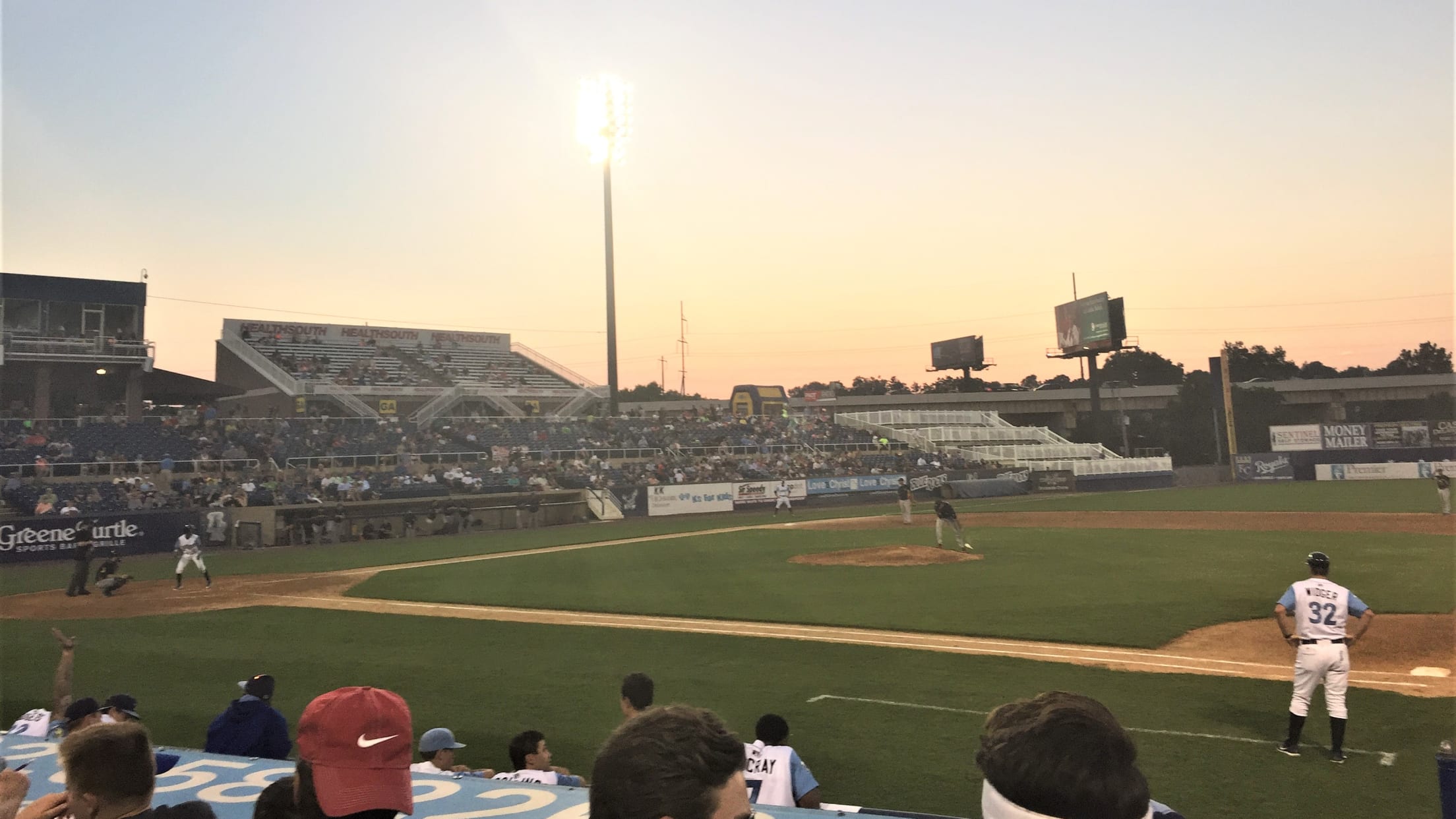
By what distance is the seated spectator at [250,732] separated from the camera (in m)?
6.76

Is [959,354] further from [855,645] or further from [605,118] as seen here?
[855,645]

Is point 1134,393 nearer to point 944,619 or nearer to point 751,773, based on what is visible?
point 944,619

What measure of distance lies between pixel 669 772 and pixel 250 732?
6455 millimetres

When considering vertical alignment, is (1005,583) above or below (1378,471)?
below

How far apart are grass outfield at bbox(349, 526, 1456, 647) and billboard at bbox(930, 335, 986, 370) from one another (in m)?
58.1

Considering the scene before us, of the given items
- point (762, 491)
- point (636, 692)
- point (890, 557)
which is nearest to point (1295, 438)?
point (762, 491)

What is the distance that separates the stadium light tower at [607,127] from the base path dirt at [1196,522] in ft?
77.0

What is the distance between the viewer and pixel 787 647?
46.5 ft

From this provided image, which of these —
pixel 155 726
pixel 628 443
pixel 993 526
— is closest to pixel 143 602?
pixel 155 726

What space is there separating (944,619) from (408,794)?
48.0 feet

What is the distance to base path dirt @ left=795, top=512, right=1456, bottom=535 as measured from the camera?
29234 millimetres

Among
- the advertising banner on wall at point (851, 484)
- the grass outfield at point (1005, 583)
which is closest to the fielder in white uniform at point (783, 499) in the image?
the advertising banner on wall at point (851, 484)

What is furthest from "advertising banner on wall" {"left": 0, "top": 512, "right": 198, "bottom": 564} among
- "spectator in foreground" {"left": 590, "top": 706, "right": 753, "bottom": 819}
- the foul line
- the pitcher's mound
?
"spectator in foreground" {"left": 590, "top": 706, "right": 753, "bottom": 819}

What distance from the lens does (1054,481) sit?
59969 mm
